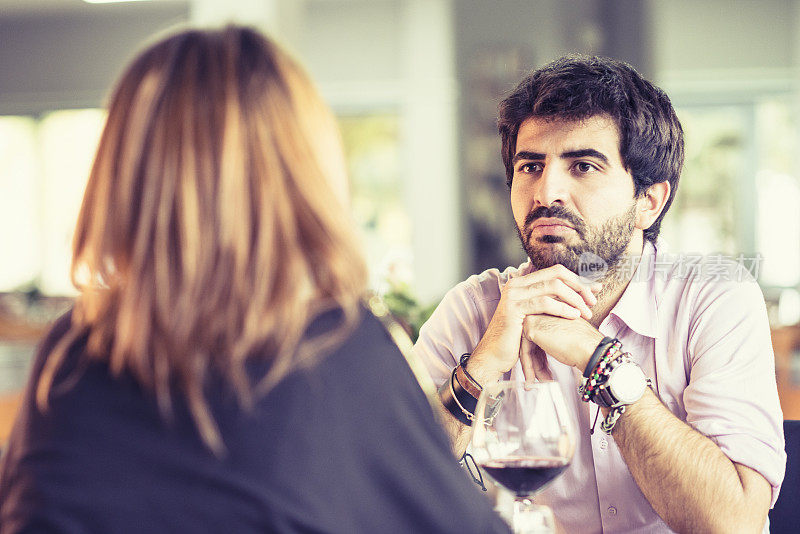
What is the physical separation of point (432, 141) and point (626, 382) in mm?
5974

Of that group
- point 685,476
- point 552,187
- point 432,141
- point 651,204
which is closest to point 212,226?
point 685,476

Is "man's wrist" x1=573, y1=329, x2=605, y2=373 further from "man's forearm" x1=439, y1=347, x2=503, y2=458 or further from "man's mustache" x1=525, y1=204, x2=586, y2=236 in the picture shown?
"man's mustache" x1=525, y1=204, x2=586, y2=236

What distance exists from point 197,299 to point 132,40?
7.40m

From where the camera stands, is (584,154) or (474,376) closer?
(474,376)

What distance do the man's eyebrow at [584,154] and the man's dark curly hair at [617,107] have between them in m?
0.05

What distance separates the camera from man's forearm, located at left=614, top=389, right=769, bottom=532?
1.14 meters

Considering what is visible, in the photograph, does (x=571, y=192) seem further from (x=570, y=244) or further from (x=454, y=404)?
(x=454, y=404)

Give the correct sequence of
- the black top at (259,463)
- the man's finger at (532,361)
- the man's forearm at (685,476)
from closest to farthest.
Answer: the black top at (259,463)
the man's forearm at (685,476)
the man's finger at (532,361)

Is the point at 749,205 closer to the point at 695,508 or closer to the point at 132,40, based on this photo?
the point at 132,40

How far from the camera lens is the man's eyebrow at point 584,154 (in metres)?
1.51

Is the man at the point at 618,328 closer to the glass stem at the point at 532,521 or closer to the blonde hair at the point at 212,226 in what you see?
the glass stem at the point at 532,521

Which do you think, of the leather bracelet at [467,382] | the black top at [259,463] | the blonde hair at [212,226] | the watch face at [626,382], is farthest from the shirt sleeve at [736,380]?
the blonde hair at [212,226]

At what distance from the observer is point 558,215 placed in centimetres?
151

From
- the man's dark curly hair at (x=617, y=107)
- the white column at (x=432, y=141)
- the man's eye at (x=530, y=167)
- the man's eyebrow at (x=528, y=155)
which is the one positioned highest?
the man's dark curly hair at (x=617, y=107)
